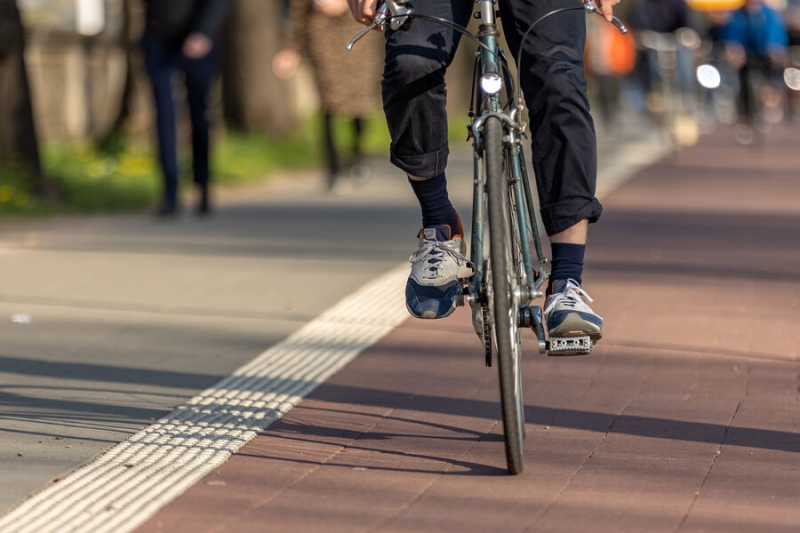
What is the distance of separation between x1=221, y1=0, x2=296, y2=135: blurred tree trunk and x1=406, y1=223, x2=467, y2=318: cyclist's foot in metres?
12.8

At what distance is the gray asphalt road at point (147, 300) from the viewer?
4.85 m

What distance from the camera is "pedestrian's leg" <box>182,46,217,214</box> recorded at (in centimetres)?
1073

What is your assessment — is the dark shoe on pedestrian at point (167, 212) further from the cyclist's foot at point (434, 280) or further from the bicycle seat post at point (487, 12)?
the bicycle seat post at point (487, 12)

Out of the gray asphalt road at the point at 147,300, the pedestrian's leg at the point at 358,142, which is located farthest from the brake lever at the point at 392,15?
the pedestrian's leg at the point at 358,142

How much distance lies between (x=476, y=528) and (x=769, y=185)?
1134 centimetres

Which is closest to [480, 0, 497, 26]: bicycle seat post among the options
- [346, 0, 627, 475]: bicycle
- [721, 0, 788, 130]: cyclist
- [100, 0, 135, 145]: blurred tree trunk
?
[346, 0, 627, 475]: bicycle

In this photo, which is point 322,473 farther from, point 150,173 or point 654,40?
point 654,40

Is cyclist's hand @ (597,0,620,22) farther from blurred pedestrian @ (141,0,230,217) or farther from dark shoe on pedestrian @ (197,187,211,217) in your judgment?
dark shoe on pedestrian @ (197,187,211,217)

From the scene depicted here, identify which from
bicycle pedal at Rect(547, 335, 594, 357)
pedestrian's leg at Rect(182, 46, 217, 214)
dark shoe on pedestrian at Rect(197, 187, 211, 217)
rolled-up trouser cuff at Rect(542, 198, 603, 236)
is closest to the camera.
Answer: bicycle pedal at Rect(547, 335, 594, 357)

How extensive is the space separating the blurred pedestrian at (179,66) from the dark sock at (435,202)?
19.8 feet

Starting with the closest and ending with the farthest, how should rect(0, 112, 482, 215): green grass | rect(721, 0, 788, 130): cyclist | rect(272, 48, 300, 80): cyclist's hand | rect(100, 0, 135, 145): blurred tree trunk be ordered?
1. rect(0, 112, 482, 215): green grass
2. rect(272, 48, 300, 80): cyclist's hand
3. rect(100, 0, 135, 145): blurred tree trunk
4. rect(721, 0, 788, 130): cyclist

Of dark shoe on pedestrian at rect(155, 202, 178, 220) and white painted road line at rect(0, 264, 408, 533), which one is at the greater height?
white painted road line at rect(0, 264, 408, 533)

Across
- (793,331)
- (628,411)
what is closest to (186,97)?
(793,331)

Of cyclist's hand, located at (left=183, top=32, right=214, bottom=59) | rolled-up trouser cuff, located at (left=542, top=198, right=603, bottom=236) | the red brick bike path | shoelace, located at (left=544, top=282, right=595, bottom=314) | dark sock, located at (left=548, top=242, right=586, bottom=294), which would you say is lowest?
the red brick bike path
